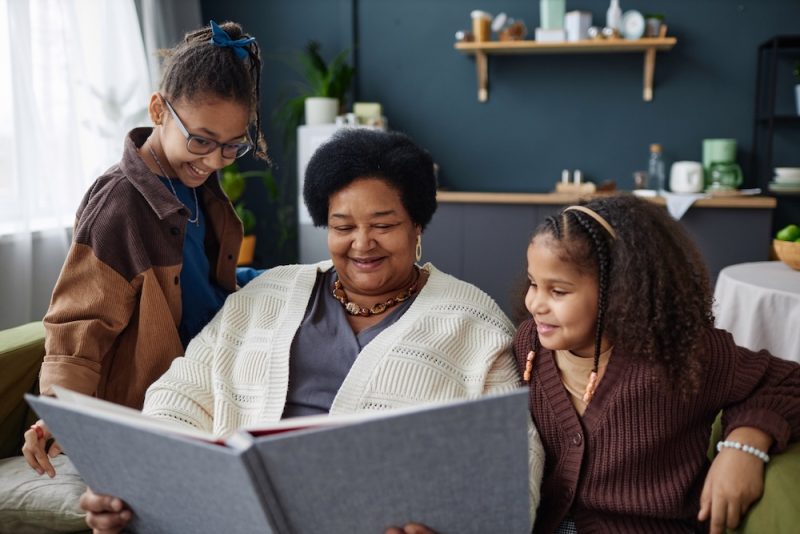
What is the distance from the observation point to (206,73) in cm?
147

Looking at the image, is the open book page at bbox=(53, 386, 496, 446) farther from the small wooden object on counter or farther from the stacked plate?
the stacked plate

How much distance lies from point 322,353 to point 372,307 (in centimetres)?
15

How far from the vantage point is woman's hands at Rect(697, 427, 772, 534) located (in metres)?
1.08

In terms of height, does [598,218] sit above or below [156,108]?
below

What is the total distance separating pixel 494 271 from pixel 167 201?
2721mm

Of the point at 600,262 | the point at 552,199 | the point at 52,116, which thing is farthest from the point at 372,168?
the point at 552,199

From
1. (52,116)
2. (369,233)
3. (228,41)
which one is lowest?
(369,233)

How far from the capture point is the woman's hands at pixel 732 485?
3.54ft

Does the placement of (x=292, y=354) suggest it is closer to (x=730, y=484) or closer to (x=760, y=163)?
(x=730, y=484)

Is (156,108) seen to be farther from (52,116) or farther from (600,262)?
(52,116)

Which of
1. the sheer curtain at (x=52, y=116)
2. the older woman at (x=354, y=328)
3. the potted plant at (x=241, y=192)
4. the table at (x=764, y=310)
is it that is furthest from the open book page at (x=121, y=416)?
the potted plant at (x=241, y=192)

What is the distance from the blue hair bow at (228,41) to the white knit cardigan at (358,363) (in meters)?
0.52

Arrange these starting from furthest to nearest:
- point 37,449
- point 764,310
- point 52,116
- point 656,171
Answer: point 656,171 → point 52,116 → point 764,310 → point 37,449

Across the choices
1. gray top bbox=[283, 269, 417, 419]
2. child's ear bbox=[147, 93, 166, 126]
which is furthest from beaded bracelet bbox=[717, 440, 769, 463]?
child's ear bbox=[147, 93, 166, 126]
